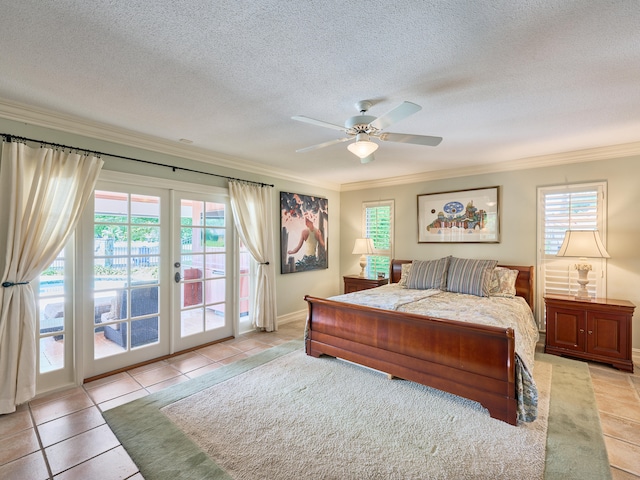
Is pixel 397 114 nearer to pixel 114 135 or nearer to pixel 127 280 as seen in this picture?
pixel 114 135

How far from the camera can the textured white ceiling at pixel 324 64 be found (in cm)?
154

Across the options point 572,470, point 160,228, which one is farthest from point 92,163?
point 572,470

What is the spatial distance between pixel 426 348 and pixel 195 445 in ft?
6.47

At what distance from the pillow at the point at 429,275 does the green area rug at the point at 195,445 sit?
1.60 meters

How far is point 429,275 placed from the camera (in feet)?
14.3

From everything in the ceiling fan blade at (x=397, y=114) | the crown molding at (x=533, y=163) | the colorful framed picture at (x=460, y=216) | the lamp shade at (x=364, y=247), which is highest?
the crown molding at (x=533, y=163)

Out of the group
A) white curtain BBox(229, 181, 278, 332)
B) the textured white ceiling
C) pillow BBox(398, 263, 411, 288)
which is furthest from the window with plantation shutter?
white curtain BBox(229, 181, 278, 332)

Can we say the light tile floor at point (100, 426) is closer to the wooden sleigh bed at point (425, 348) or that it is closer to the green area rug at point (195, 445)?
the green area rug at point (195, 445)

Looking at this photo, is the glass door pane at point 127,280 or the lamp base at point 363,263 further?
the lamp base at point 363,263

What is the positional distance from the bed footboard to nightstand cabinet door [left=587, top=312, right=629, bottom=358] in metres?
1.92

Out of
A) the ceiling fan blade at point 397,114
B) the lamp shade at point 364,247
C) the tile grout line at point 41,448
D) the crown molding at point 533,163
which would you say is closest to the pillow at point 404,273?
the lamp shade at point 364,247

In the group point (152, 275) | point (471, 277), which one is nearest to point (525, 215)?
point (471, 277)

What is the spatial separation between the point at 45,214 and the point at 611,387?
5441mm

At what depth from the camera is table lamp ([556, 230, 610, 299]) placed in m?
3.42
